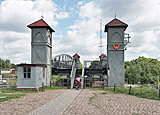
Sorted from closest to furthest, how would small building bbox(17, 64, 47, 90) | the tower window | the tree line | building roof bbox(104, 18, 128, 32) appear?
small building bbox(17, 64, 47, 90) → the tower window → building roof bbox(104, 18, 128, 32) → the tree line

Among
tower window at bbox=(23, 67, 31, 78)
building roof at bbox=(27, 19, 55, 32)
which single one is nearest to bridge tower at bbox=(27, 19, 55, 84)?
building roof at bbox=(27, 19, 55, 32)

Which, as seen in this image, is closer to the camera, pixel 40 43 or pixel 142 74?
pixel 40 43

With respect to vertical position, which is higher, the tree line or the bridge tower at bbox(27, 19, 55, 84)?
the bridge tower at bbox(27, 19, 55, 84)

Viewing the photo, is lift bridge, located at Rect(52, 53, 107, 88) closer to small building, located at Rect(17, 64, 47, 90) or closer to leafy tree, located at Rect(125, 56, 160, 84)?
small building, located at Rect(17, 64, 47, 90)

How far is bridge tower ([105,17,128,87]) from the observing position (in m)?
22.8

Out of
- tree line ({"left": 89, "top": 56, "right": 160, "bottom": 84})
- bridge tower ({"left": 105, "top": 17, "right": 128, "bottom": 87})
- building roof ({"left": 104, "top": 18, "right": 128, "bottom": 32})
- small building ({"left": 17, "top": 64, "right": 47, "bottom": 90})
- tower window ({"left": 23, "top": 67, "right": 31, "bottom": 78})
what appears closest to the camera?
small building ({"left": 17, "top": 64, "right": 47, "bottom": 90})

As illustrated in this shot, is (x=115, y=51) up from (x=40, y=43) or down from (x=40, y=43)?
down

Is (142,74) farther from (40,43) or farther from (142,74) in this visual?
(40,43)

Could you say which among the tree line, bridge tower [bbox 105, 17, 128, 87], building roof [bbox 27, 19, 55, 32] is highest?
building roof [bbox 27, 19, 55, 32]

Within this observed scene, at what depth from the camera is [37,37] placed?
76.8 ft

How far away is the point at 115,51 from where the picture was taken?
911 inches

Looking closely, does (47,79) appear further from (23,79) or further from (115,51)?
(115,51)

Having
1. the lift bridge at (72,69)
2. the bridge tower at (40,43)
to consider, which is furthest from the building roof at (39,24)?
the lift bridge at (72,69)

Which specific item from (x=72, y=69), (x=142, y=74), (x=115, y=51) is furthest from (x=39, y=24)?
(x=142, y=74)
